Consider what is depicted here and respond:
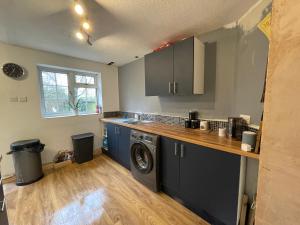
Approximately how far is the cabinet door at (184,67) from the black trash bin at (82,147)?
2.18 meters

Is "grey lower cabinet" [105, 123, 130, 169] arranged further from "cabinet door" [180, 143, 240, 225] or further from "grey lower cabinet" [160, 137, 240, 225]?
"cabinet door" [180, 143, 240, 225]

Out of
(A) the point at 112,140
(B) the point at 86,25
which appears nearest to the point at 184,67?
(B) the point at 86,25

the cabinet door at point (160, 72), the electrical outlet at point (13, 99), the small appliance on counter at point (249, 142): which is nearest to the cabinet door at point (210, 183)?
the small appliance on counter at point (249, 142)

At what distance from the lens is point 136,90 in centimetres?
315

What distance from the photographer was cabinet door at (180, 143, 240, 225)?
122cm

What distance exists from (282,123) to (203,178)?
1.09 metres

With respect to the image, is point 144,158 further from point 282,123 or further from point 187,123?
point 282,123

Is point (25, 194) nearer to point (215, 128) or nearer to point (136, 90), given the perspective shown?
point (136, 90)

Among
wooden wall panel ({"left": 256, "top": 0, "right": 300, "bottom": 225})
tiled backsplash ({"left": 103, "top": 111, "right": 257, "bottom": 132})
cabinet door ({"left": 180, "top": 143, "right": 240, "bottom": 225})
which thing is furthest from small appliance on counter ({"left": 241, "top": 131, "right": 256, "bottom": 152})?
wooden wall panel ({"left": 256, "top": 0, "right": 300, "bottom": 225})

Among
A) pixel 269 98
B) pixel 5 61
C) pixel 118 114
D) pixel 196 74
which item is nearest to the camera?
pixel 269 98

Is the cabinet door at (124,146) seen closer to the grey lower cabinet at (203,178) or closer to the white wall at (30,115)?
the grey lower cabinet at (203,178)

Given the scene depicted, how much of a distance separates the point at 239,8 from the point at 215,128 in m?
1.39

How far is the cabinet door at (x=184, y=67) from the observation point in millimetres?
1742

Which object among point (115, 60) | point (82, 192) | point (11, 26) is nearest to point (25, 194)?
point (82, 192)
